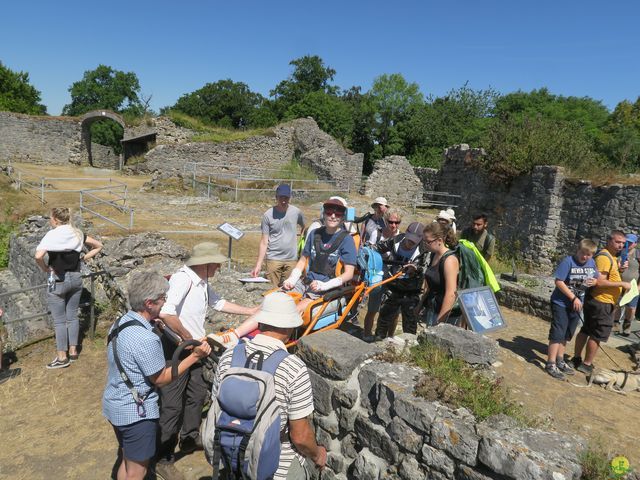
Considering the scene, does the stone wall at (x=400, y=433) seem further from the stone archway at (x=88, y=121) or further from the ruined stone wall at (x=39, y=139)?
the ruined stone wall at (x=39, y=139)

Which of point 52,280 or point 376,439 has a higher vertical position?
point 52,280

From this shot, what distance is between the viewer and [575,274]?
16.0 ft

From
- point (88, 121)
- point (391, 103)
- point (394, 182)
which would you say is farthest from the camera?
point (391, 103)

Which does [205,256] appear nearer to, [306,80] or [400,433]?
[400,433]

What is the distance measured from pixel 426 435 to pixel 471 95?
45.4 m

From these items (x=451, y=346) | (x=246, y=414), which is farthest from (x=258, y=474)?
(x=451, y=346)

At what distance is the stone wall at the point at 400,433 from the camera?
2260mm

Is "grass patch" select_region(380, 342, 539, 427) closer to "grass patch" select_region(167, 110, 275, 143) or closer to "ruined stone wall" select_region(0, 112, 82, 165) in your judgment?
"grass patch" select_region(167, 110, 275, 143)

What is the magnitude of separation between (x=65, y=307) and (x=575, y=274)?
618cm

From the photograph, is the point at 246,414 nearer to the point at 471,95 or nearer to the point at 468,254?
the point at 468,254

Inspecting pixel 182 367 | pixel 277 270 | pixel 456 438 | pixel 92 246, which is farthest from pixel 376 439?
pixel 92 246

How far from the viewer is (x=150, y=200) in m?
17.7

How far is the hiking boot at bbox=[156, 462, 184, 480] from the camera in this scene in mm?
3484

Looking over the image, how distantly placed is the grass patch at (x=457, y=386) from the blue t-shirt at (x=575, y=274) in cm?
245
